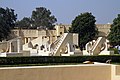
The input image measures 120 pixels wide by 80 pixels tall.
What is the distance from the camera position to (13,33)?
144 ft

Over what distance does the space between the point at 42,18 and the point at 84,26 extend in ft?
91.4

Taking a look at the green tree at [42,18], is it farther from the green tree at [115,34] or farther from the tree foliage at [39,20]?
the green tree at [115,34]

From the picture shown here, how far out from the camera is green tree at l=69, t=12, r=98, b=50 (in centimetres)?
4022

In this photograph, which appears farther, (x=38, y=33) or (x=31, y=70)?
(x=38, y=33)

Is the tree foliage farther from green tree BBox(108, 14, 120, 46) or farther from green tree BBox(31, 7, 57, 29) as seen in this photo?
green tree BBox(108, 14, 120, 46)

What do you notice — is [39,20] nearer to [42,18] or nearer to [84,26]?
[42,18]

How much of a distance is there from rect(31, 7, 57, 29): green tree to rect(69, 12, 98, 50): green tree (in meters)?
20.5

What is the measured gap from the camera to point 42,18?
67.8 meters

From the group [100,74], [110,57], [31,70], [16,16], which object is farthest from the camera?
[16,16]

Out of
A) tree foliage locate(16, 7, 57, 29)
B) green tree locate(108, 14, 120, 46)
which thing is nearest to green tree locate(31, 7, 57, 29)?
tree foliage locate(16, 7, 57, 29)

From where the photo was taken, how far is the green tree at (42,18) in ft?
210

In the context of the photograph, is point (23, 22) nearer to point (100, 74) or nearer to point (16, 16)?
point (16, 16)

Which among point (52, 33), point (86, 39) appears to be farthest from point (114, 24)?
point (52, 33)

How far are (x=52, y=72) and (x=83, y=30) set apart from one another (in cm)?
3389
